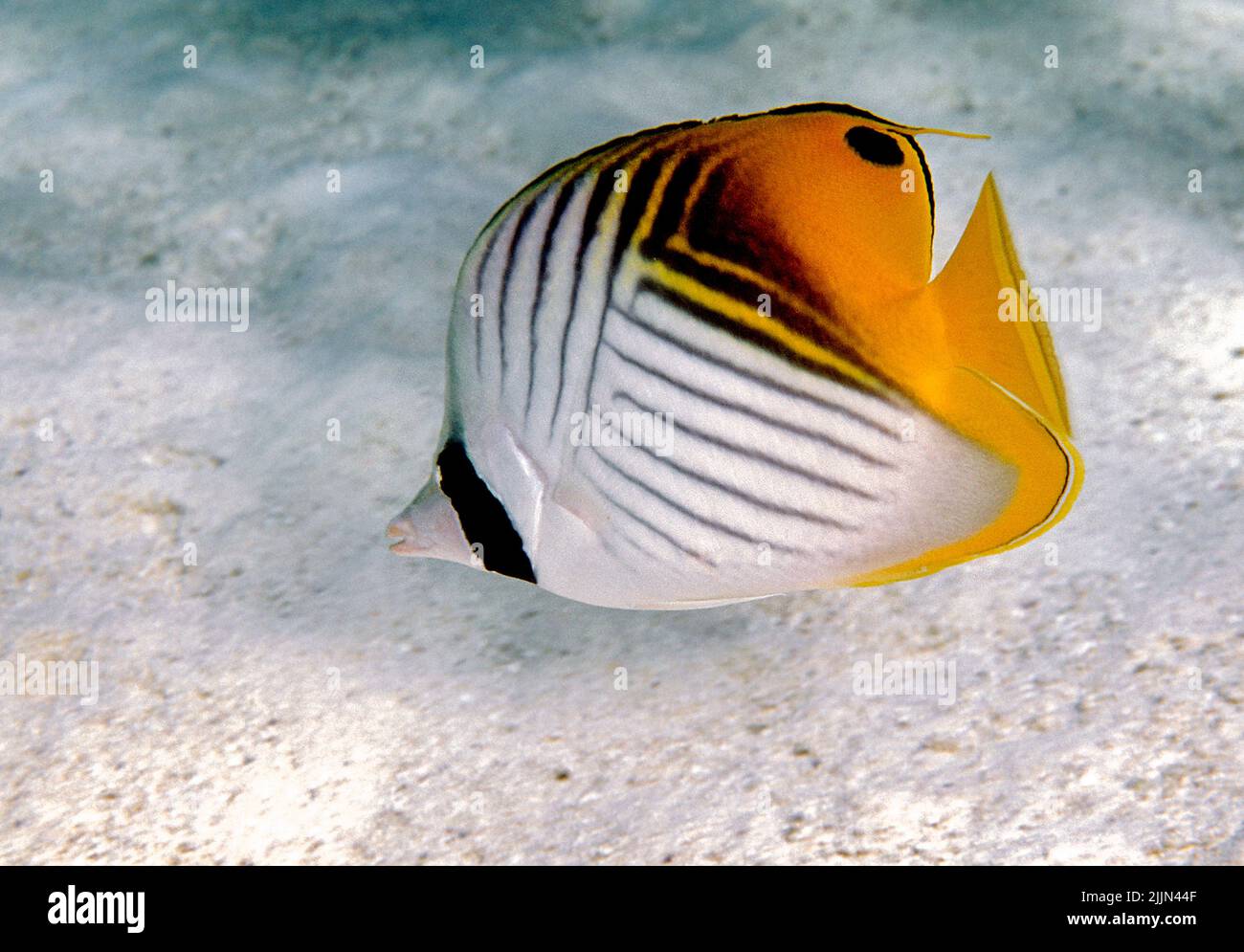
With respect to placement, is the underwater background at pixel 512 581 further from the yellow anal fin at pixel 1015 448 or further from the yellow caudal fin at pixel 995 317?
the yellow caudal fin at pixel 995 317

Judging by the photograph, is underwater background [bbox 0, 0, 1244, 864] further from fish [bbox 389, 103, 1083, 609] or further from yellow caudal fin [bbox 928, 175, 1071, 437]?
yellow caudal fin [bbox 928, 175, 1071, 437]

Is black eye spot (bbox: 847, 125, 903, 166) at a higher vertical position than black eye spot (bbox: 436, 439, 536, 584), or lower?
higher

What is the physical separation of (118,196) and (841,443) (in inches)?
120

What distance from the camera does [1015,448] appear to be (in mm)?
964

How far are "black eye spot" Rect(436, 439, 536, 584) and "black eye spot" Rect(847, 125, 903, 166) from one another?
0.56m

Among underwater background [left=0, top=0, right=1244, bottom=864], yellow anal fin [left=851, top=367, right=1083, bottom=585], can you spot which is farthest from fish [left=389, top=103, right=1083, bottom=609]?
underwater background [left=0, top=0, right=1244, bottom=864]

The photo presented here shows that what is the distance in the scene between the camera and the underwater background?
54.9 inches

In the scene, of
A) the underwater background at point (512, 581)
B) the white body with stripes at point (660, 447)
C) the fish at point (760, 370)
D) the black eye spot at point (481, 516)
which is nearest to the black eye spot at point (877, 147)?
the fish at point (760, 370)

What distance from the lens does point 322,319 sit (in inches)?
104

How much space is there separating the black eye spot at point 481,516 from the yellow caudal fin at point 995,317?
0.54 meters

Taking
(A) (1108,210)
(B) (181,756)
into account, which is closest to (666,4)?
(A) (1108,210)
